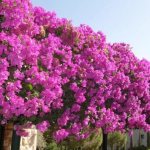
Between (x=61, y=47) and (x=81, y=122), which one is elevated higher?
(x=61, y=47)

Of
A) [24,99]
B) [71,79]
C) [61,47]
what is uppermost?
[61,47]

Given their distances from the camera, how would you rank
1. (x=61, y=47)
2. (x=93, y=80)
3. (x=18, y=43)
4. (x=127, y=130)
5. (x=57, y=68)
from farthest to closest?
1. (x=127, y=130)
2. (x=93, y=80)
3. (x=61, y=47)
4. (x=57, y=68)
5. (x=18, y=43)

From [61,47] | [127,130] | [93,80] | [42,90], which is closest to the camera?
[42,90]

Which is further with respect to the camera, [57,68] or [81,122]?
[81,122]

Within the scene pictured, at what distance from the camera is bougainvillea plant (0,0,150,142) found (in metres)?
12.0

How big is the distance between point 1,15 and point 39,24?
278 cm

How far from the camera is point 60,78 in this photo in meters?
13.5

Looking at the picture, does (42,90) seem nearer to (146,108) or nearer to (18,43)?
(18,43)

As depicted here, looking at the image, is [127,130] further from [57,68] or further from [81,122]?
[57,68]

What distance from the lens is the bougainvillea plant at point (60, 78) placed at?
12.0m

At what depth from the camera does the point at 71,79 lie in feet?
48.9

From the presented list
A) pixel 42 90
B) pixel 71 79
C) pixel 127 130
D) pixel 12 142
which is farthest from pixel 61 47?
pixel 127 130

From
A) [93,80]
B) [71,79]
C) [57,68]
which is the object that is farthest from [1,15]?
[93,80]

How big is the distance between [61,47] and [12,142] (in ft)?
17.4
